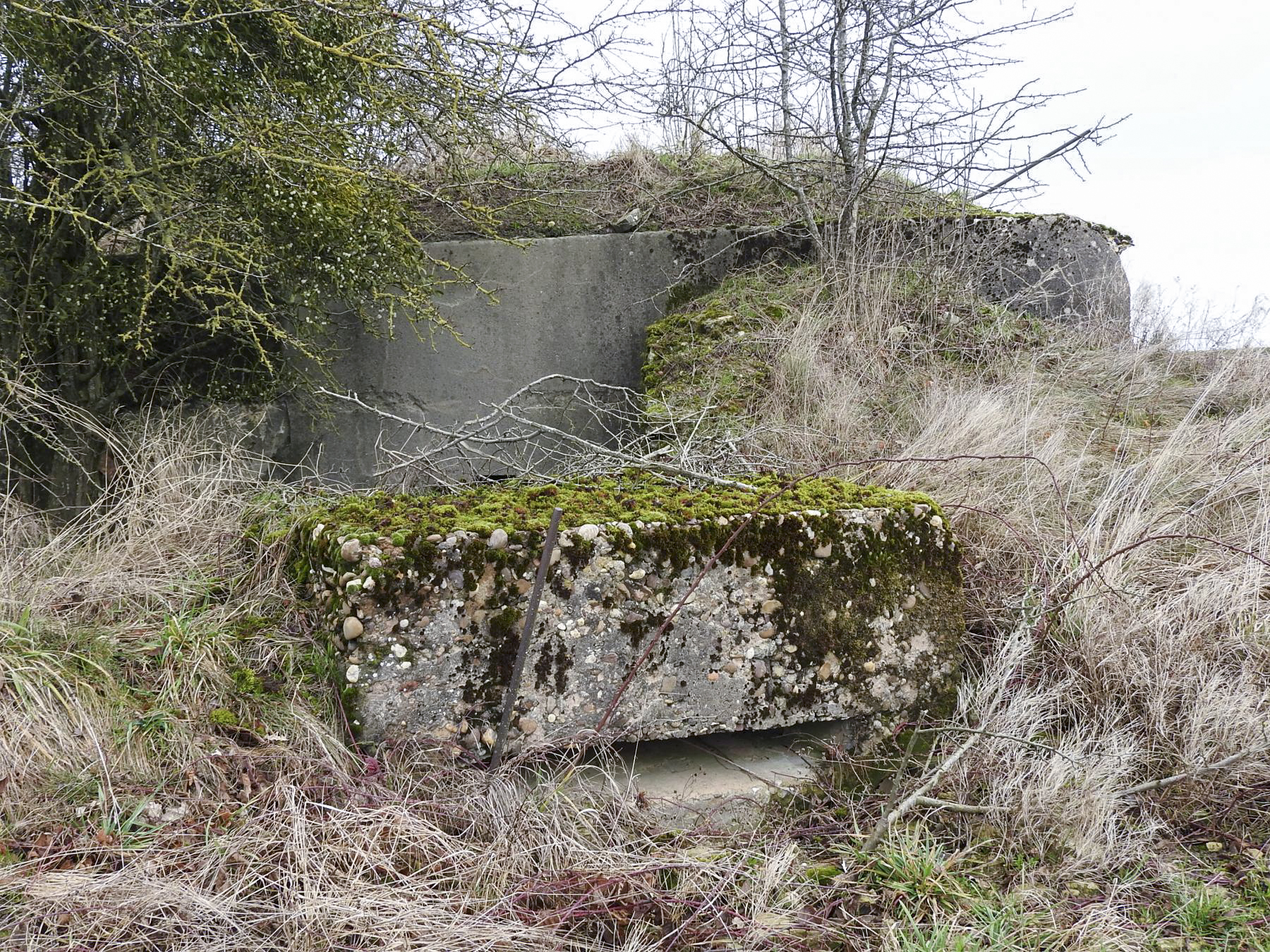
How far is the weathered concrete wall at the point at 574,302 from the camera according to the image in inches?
206

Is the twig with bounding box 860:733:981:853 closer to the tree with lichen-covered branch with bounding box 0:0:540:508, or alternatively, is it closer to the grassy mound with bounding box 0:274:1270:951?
the grassy mound with bounding box 0:274:1270:951

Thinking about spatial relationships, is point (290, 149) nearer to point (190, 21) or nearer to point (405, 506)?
point (190, 21)

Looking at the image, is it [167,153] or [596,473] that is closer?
[596,473]

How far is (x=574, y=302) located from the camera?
545 cm

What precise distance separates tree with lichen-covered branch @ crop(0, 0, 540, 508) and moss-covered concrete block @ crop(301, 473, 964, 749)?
1654 millimetres

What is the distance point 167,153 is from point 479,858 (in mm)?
3438

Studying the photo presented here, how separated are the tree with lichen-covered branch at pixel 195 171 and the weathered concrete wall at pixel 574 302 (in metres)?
0.90

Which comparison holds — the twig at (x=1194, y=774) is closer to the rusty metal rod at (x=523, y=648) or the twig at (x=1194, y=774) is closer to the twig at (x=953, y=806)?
the twig at (x=953, y=806)

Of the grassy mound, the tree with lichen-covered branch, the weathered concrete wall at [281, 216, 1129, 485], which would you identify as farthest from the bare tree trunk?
the grassy mound

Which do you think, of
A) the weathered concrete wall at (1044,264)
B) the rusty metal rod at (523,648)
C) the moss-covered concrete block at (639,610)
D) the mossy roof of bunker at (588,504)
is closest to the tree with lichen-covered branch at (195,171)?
the mossy roof of bunker at (588,504)

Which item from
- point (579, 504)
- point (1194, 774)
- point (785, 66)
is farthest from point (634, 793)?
point (785, 66)

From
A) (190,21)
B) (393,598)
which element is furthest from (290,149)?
(393,598)

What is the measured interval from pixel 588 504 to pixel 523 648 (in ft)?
1.54

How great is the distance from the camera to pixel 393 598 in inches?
81.6
